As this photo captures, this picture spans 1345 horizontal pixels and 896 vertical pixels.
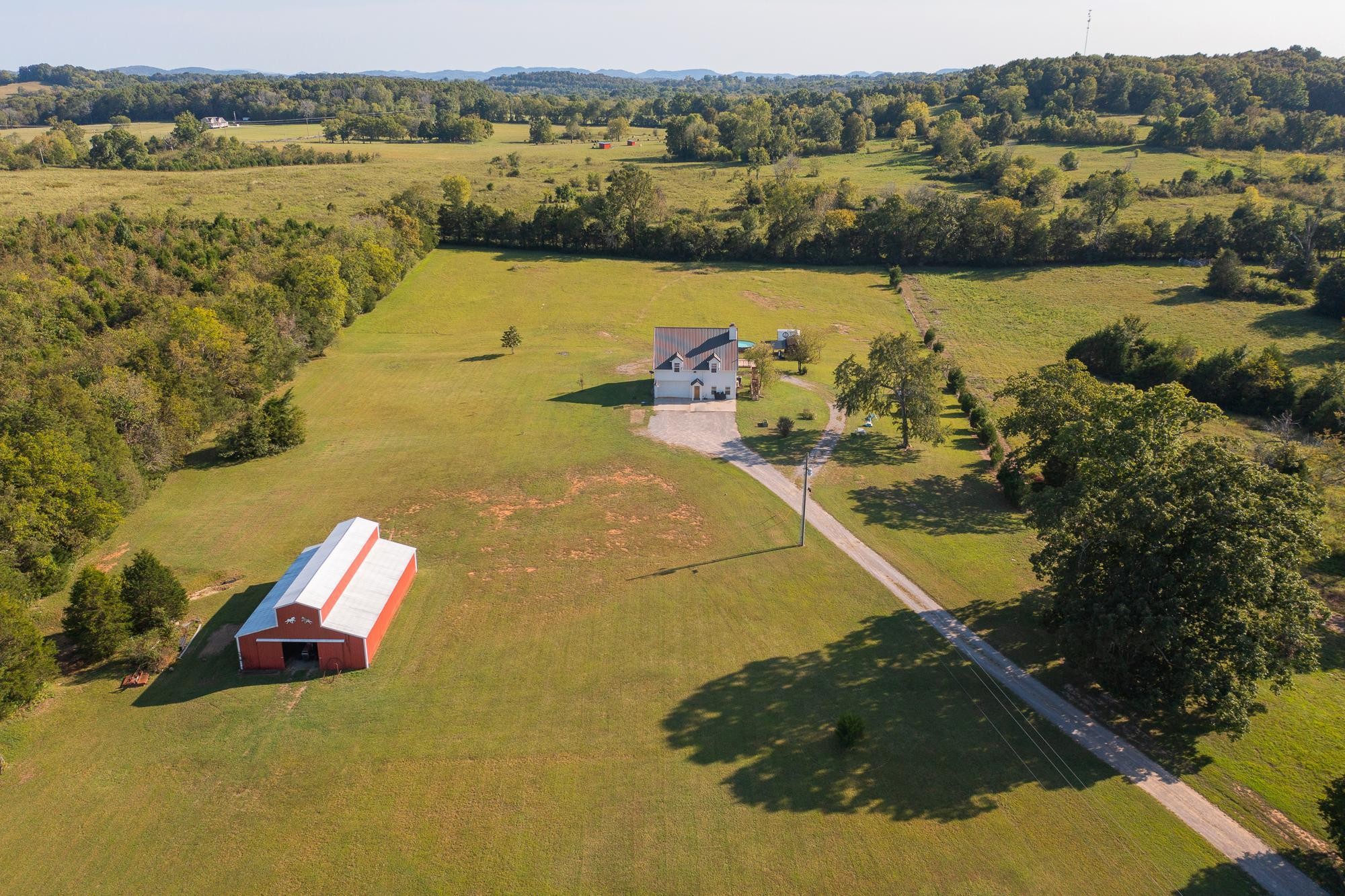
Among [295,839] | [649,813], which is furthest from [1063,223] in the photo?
[295,839]

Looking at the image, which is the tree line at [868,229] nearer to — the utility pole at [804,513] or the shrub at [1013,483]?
the utility pole at [804,513]

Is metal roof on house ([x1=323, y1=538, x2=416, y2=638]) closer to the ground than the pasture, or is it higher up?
closer to the ground

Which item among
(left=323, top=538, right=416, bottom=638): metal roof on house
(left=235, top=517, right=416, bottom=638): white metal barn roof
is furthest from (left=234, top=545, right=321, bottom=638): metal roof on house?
(left=323, top=538, right=416, bottom=638): metal roof on house

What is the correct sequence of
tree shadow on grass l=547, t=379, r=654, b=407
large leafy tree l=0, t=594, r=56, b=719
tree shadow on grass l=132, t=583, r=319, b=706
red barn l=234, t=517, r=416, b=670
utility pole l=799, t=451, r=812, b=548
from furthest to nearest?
tree shadow on grass l=547, t=379, r=654, b=407 < utility pole l=799, t=451, r=812, b=548 < red barn l=234, t=517, r=416, b=670 < tree shadow on grass l=132, t=583, r=319, b=706 < large leafy tree l=0, t=594, r=56, b=719

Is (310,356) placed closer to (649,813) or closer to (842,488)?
(842,488)

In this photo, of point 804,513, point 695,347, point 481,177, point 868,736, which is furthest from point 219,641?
point 481,177

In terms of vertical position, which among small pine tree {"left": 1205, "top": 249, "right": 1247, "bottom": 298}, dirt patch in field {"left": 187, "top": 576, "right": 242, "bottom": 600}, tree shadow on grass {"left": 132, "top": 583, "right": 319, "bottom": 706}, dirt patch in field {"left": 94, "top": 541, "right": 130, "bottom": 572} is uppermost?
small pine tree {"left": 1205, "top": 249, "right": 1247, "bottom": 298}

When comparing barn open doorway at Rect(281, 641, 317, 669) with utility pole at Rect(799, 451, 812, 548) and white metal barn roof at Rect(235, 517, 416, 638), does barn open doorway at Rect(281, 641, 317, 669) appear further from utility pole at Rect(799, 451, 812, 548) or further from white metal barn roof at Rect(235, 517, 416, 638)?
utility pole at Rect(799, 451, 812, 548)

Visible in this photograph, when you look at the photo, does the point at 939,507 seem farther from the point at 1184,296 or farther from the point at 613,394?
the point at 1184,296
